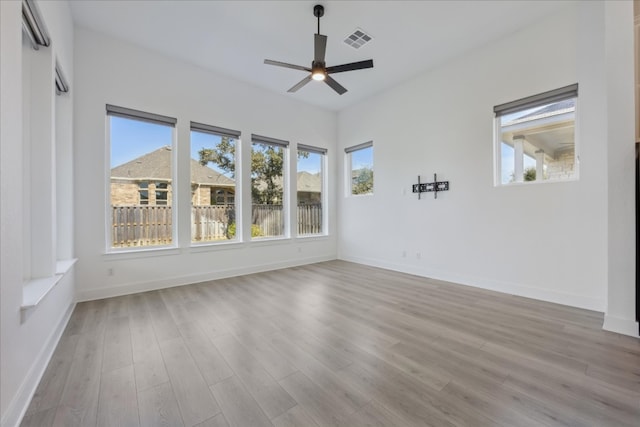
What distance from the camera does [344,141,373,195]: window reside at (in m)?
5.65

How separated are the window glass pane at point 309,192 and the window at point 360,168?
2.29ft

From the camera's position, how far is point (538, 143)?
11.2ft

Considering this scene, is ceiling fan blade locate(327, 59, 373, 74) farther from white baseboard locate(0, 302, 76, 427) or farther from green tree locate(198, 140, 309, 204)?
white baseboard locate(0, 302, 76, 427)

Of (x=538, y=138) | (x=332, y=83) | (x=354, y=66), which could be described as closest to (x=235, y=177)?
(x=332, y=83)

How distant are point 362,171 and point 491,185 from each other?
105 inches

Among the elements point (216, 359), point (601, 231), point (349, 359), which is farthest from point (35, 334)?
point (601, 231)

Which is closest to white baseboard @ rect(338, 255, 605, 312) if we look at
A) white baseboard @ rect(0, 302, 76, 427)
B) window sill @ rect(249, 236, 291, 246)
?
window sill @ rect(249, 236, 291, 246)

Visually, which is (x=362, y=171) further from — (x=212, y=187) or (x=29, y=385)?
(x=29, y=385)

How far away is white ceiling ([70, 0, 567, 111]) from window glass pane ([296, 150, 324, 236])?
203 cm

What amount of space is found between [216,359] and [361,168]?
4.75m

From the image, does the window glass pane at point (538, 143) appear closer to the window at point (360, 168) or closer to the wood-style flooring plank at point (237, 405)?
the window at point (360, 168)

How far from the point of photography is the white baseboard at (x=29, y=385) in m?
1.38

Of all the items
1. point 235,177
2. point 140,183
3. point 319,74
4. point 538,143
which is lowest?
point 140,183

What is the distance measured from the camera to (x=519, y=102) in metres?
3.45
